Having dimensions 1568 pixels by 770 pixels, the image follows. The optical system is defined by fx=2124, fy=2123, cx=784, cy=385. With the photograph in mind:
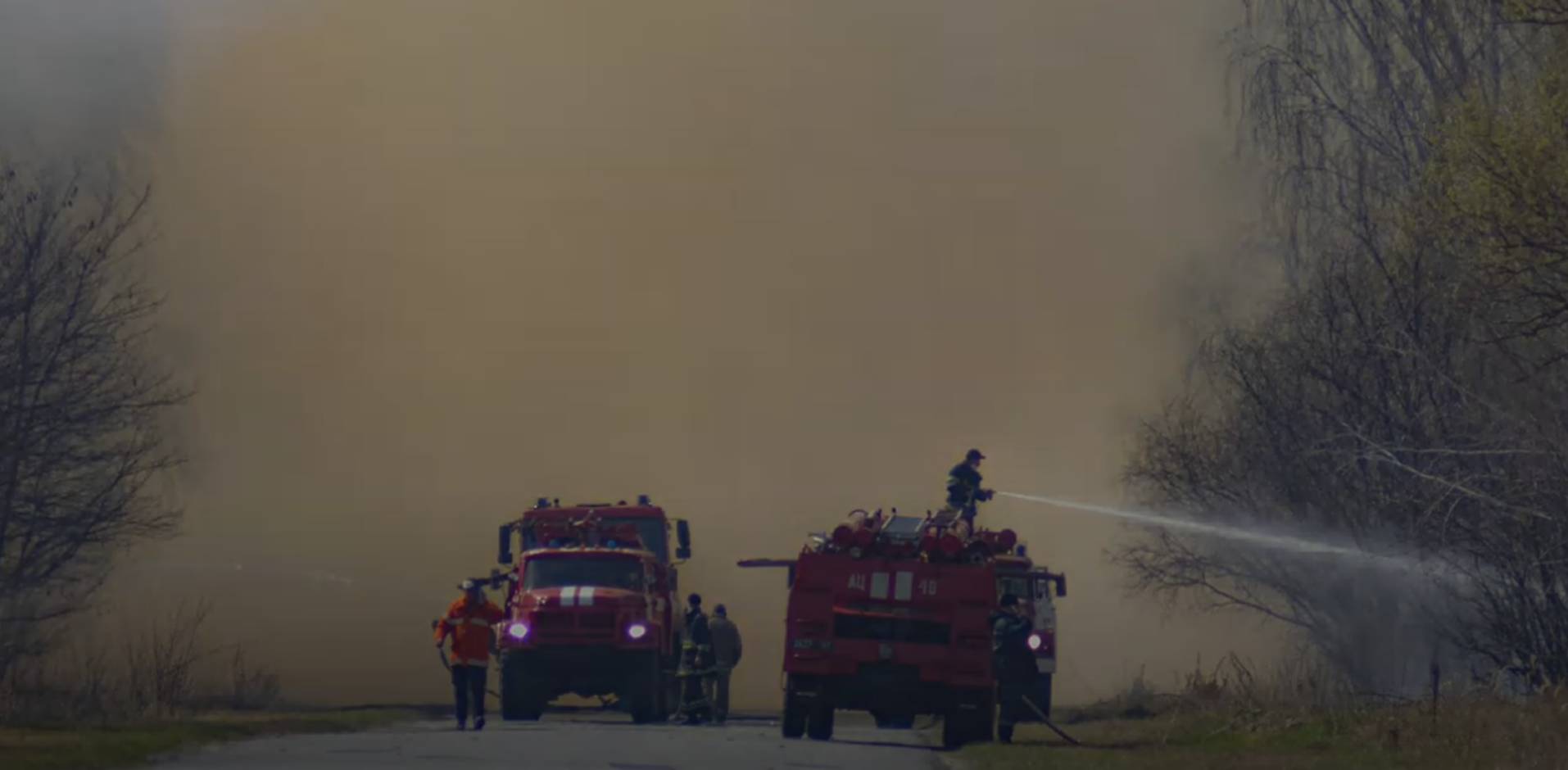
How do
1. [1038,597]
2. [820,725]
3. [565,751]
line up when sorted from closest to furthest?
[565,751]
[820,725]
[1038,597]

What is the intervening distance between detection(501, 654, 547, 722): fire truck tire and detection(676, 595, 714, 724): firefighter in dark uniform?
2743 mm

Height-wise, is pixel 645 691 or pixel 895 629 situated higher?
pixel 895 629

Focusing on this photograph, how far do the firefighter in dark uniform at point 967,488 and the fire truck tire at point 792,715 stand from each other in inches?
134

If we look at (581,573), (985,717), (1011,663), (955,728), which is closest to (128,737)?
(955,728)

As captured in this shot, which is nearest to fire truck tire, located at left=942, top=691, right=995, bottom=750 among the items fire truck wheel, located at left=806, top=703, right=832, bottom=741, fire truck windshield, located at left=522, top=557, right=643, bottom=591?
fire truck wheel, located at left=806, top=703, right=832, bottom=741

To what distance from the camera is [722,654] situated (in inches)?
1346

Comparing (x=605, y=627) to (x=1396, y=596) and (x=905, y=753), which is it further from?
(x=1396, y=596)

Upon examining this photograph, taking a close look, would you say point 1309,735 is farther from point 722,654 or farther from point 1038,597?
point 722,654

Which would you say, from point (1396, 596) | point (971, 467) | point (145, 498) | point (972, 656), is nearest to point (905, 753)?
point (972, 656)

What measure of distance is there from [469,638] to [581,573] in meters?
5.46

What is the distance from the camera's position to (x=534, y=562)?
106 feet

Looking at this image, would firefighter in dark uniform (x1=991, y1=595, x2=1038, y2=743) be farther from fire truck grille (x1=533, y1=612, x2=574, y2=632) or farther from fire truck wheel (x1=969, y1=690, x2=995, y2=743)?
fire truck grille (x1=533, y1=612, x2=574, y2=632)

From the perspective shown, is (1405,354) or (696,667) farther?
(696,667)

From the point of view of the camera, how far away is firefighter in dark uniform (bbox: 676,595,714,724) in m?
33.2
